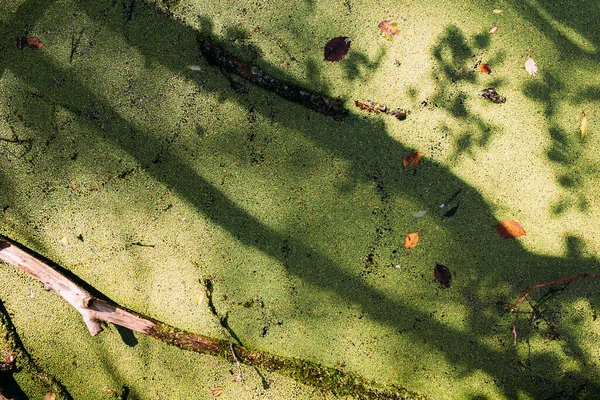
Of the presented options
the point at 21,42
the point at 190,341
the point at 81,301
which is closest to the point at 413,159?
the point at 190,341

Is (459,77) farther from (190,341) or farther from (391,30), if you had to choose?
(190,341)

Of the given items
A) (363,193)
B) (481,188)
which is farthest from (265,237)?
(481,188)

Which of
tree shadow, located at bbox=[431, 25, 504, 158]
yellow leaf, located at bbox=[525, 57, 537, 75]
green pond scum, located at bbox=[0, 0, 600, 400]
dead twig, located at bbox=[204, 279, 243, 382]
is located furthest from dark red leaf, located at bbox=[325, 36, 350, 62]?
dead twig, located at bbox=[204, 279, 243, 382]

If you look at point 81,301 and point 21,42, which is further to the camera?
point 21,42

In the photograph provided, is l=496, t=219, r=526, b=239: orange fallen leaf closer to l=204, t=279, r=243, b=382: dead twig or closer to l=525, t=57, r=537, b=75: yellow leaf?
l=525, t=57, r=537, b=75: yellow leaf

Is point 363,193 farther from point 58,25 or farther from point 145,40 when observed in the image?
point 58,25

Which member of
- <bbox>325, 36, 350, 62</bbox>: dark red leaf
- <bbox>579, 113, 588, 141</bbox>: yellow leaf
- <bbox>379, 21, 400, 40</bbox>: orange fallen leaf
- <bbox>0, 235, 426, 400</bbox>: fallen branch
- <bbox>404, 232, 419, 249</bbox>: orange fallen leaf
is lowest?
<bbox>0, 235, 426, 400</bbox>: fallen branch
